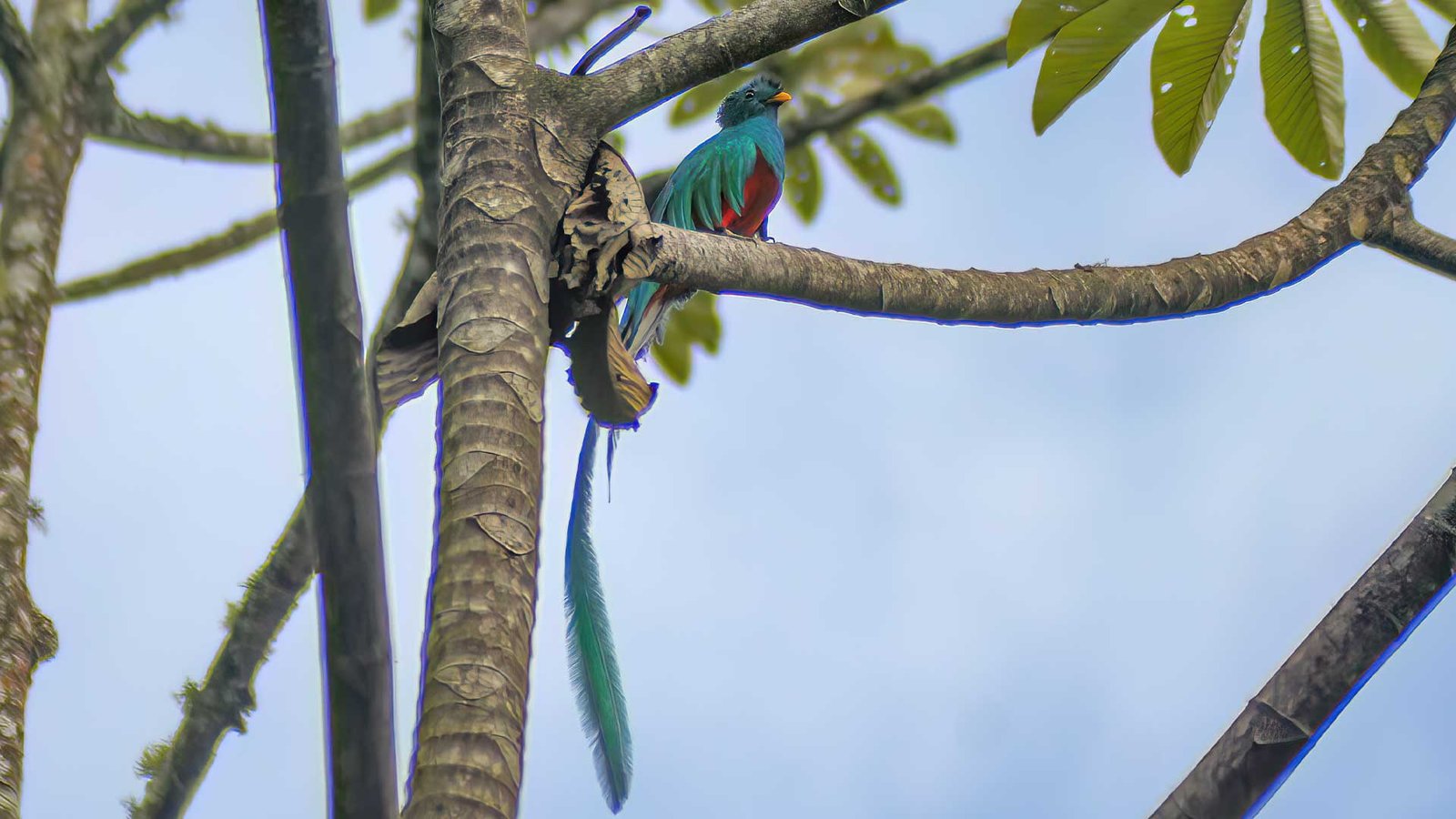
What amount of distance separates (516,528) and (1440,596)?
4.56ft

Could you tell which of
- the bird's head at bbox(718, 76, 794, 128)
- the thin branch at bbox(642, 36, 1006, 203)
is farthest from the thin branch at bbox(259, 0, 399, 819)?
the bird's head at bbox(718, 76, 794, 128)

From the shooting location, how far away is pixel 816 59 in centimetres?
458

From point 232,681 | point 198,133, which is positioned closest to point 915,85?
point 198,133

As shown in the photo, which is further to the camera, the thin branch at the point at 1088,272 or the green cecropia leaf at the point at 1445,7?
the green cecropia leaf at the point at 1445,7

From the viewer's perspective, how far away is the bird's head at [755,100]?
470 cm

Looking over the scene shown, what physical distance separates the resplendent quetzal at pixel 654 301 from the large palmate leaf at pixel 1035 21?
1007 millimetres

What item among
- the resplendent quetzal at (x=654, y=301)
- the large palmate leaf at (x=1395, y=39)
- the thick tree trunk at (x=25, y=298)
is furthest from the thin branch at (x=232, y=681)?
the large palmate leaf at (x=1395, y=39)

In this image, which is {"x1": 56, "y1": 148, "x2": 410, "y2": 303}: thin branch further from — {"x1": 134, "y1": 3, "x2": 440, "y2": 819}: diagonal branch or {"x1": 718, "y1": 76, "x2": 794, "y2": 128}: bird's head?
{"x1": 718, "y1": 76, "x2": 794, "y2": 128}: bird's head

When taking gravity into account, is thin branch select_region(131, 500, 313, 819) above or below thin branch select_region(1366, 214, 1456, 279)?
below

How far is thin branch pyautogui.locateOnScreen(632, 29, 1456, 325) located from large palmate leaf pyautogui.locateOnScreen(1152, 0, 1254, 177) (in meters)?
0.39

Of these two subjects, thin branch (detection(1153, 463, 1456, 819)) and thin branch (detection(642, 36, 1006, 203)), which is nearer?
thin branch (detection(1153, 463, 1456, 819))

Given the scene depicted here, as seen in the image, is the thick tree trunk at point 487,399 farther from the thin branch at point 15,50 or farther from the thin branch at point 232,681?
the thin branch at point 15,50

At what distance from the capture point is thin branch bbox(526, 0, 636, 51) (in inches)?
155

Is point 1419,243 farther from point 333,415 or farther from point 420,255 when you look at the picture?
point 333,415
